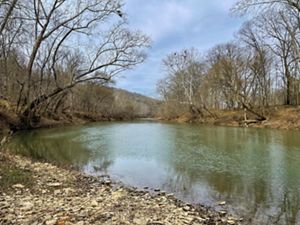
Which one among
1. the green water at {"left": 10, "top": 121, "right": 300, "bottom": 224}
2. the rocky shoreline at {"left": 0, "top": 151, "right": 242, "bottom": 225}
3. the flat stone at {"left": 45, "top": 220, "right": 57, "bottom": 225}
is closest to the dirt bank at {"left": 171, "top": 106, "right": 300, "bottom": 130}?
the green water at {"left": 10, "top": 121, "right": 300, "bottom": 224}

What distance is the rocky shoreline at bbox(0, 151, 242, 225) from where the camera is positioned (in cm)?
561

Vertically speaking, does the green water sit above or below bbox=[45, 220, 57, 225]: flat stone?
below

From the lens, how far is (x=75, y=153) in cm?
1639

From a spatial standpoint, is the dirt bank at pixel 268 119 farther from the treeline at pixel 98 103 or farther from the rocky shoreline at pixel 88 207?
the rocky shoreline at pixel 88 207

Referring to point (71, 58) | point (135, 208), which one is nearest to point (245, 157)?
point (135, 208)

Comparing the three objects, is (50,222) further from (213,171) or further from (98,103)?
(98,103)

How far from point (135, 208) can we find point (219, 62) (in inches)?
1670

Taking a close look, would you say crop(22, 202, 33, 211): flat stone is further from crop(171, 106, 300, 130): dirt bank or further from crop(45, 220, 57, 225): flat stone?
crop(171, 106, 300, 130): dirt bank

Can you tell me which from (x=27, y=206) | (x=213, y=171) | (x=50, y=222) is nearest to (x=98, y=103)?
(x=213, y=171)

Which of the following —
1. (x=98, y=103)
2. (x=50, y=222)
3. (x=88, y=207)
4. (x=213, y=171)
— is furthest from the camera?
(x=98, y=103)

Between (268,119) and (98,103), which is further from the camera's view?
(98,103)

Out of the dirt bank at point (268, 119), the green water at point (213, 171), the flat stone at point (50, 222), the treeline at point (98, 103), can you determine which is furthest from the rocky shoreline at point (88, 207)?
the treeline at point (98, 103)

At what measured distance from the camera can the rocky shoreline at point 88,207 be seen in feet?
18.4

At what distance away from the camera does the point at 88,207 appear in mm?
6355
